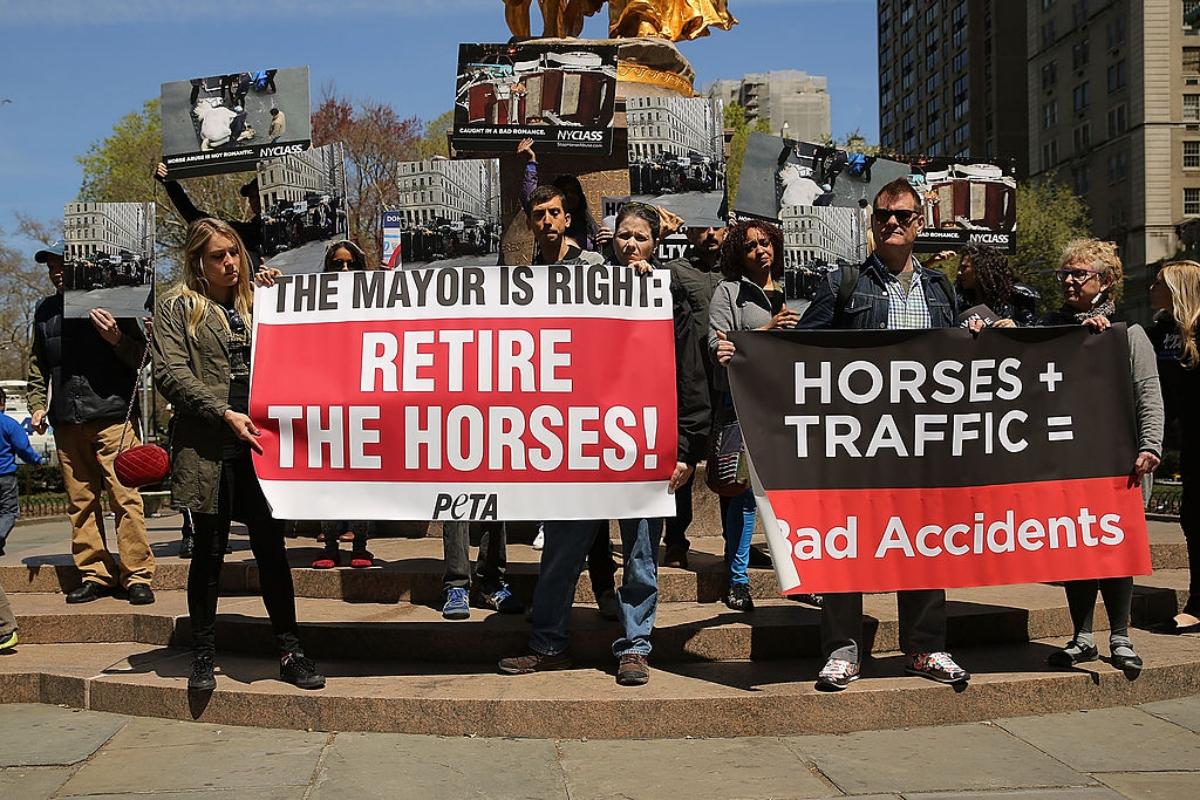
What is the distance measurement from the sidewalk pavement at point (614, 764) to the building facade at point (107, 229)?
3.06 m

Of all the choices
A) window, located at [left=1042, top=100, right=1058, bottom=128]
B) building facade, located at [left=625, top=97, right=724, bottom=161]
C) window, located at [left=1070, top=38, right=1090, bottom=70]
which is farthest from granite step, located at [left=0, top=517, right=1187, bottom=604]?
window, located at [left=1042, top=100, right=1058, bottom=128]

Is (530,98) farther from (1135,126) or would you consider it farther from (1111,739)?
(1135,126)

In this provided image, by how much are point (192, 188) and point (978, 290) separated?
27658 millimetres

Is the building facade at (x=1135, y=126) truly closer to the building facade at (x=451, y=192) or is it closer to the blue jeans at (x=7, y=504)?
the blue jeans at (x=7, y=504)

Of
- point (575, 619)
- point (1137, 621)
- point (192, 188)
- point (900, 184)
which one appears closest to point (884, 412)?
point (900, 184)

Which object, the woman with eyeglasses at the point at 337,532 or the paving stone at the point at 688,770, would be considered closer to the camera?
the paving stone at the point at 688,770

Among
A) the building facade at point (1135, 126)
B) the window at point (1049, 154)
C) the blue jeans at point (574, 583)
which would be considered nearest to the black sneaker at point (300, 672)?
the blue jeans at point (574, 583)

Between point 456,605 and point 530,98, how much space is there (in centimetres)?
359

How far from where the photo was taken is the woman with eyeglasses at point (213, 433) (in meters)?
5.21

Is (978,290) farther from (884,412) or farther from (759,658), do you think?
(759,658)

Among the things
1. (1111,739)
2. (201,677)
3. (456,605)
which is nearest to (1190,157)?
(1111,739)

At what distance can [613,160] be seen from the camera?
10.3 metres

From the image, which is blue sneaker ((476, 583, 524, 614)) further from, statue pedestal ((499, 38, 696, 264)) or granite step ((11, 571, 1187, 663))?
statue pedestal ((499, 38, 696, 264))

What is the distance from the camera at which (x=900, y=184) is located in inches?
212
